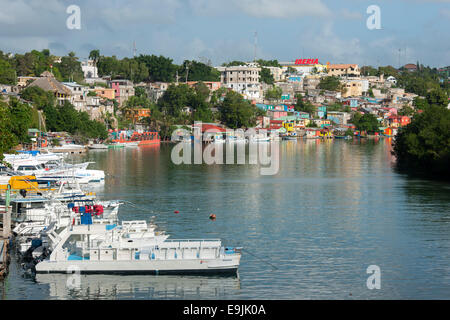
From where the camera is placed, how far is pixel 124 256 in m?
19.0

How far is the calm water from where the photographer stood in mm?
17828

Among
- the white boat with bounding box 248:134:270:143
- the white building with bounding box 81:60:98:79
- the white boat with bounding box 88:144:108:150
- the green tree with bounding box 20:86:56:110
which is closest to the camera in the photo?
the green tree with bounding box 20:86:56:110

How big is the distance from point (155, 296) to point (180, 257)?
1.81 metres

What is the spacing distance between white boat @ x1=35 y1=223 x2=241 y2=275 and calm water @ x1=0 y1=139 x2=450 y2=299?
1.05ft

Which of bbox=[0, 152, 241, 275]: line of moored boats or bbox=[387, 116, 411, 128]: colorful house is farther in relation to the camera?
bbox=[387, 116, 411, 128]: colorful house

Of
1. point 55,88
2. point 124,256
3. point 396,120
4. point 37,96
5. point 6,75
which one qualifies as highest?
point 6,75

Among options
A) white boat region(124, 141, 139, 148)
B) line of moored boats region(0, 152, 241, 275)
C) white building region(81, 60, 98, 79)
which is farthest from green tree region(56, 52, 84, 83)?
line of moored boats region(0, 152, 241, 275)

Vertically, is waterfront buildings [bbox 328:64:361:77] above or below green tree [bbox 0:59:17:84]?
above

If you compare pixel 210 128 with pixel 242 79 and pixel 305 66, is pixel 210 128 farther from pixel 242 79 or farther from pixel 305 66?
pixel 305 66

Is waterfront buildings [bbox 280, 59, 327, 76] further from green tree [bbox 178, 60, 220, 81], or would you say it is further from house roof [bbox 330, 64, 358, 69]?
green tree [bbox 178, 60, 220, 81]

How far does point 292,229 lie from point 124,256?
803cm

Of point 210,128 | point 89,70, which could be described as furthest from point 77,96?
point 89,70

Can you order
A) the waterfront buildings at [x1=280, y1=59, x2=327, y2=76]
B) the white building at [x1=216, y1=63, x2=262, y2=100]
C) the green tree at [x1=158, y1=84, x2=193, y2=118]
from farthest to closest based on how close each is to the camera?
the waterfront buildings at [x1=280, y1=59, x2=327, y2=76] → the white building at [x1=216, y1=63, x2=262, y2=100] → the green tree at [x1=158, y1=84, x2=193, y2=118]
